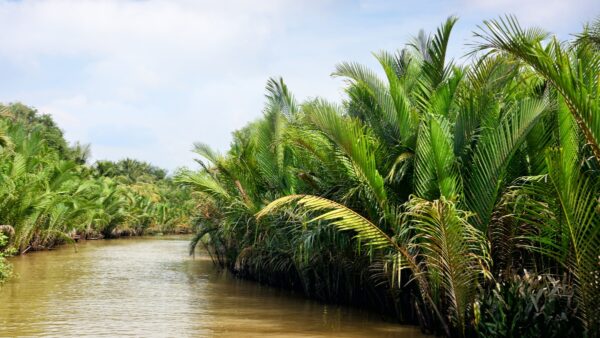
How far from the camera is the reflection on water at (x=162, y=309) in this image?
8750 millimetres

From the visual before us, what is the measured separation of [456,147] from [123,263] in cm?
1525

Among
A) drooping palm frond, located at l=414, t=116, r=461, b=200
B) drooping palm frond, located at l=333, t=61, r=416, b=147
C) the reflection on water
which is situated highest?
drooping palm frond, located at l=333, t=61, r=416, b=147

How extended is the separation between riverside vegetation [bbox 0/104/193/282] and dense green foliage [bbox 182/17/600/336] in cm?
789

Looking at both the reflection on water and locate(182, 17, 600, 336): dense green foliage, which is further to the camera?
the reflection on water

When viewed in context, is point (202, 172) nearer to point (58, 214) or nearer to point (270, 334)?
point (270, 334)

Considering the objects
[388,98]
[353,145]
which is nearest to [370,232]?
[353,145]

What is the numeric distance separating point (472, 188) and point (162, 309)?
619 centimetres

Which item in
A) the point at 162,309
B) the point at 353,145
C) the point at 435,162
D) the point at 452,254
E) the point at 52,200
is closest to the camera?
the point at 452,254

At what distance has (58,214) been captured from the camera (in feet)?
74.3

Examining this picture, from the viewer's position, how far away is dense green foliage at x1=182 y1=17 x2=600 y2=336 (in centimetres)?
566

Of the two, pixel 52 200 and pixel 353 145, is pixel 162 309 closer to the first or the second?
pixel 353 145

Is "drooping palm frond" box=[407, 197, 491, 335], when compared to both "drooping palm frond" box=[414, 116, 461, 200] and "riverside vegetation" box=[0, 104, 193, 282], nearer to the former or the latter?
"drooping palm frond" box=[414, 116, 461, 200]

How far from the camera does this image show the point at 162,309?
10.7 meters

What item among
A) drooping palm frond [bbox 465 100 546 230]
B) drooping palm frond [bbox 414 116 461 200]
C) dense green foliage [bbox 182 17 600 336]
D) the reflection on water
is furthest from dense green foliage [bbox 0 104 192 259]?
drooping palm frond [bbox 465 100 546 230]
